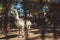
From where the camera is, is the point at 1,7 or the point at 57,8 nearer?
the point at 57,8

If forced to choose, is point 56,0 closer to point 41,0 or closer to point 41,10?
point 41,0

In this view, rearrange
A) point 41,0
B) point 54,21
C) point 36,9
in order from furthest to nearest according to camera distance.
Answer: point 54,21
point 36,9
point 41,0

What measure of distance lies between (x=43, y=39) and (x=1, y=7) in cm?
263

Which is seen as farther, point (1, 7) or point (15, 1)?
point (1, 7)

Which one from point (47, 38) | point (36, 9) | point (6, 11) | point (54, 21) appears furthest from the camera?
point (54, 21)

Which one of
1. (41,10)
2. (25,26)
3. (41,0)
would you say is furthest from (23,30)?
(41,10)

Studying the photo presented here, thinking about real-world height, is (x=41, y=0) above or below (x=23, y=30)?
above

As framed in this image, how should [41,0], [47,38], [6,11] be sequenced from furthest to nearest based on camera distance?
[6,11] → [41,0] → [47,38]

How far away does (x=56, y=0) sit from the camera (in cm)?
711

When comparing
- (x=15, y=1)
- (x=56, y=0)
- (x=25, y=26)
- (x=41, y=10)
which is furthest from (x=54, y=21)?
(x=25, y=26)

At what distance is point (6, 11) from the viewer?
23.8 ft

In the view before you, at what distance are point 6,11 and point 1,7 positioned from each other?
18.9 inches

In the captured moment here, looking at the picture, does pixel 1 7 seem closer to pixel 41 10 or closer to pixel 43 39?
pixel 41 10

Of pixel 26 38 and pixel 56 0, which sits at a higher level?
pixel 56 0
